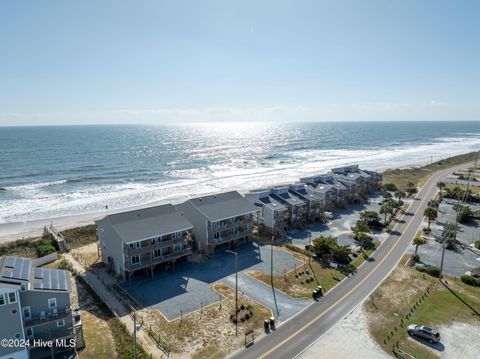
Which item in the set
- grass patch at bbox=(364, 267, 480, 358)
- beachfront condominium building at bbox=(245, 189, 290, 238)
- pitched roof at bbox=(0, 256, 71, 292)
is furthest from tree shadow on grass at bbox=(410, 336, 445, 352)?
pitched roof at bbox=(0, 256, 71, 292)

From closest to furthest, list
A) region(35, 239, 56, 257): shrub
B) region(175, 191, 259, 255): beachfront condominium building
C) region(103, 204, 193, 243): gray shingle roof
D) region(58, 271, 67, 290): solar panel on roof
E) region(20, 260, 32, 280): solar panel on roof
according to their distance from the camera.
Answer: region(20, 260, 32, 280): solar panel on roof → region(58, 271, 67, 290): solar panel on roof → region(103, 204, 193, 243): gray shingle roof → region(35, 239, 56, 257): shrub → region(175, 191, 259, 255): beachfront condominium building

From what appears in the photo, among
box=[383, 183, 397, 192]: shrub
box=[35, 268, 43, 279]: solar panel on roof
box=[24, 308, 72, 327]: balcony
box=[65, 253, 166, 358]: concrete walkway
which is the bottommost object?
box=[65, 253, 166, 358]: concrete walkway

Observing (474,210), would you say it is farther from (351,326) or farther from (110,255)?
(110,255)

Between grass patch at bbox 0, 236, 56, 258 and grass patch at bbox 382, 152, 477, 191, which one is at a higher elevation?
grass patch at bbox 382, 152, 477, 191

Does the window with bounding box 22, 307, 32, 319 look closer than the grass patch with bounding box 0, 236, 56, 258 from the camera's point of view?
Yes

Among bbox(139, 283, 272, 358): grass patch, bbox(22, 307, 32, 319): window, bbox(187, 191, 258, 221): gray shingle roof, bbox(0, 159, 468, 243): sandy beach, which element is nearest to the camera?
bbox(22, 307, 32, 319): window

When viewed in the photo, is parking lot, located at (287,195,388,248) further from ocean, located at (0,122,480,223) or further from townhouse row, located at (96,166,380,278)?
ocean, located at (0,122,480,223)

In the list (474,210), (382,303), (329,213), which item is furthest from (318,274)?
(474,210)
